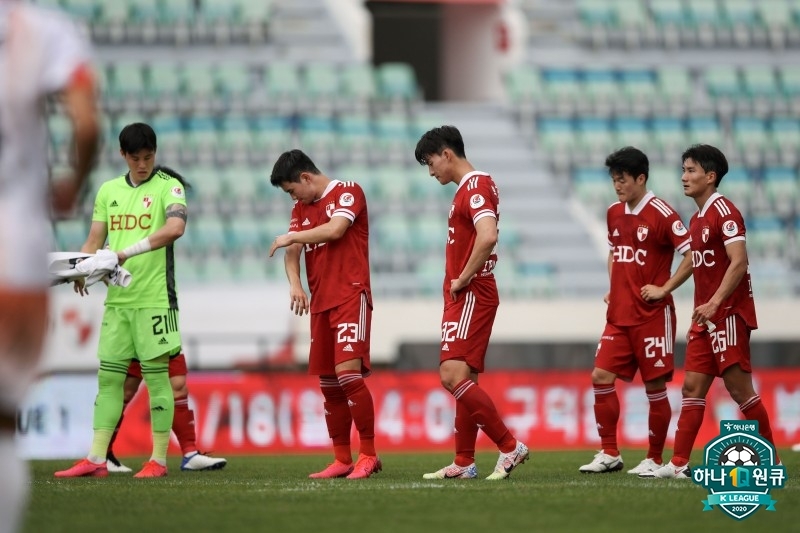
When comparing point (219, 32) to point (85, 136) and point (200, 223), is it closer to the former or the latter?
point (200, 223)

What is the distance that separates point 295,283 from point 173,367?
4.19 feet

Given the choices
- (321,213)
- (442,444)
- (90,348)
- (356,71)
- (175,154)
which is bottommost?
(442,444)

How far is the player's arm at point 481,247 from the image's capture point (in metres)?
8.02

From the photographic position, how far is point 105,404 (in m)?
8.69

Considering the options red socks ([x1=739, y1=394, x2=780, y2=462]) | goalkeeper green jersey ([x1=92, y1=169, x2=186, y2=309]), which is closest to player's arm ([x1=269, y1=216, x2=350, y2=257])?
goalkeeper green jersey ([x1=92, y1=169, x2=186, y2=309])

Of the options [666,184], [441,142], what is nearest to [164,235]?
[441,142]

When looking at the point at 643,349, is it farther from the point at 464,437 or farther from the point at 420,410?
the point at 420,410

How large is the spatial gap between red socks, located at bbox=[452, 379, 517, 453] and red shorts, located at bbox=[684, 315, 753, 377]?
132 centimetres

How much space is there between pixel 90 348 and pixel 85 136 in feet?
35.7

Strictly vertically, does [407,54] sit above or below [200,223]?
above

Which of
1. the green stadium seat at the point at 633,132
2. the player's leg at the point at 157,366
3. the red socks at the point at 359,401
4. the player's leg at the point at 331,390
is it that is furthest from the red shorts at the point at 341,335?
the green stadium seat at the point at 633,132

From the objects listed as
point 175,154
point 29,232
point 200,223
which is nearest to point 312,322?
point 29,232

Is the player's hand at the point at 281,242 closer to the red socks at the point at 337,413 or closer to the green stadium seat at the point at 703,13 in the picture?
the red socks at the point at 337,413

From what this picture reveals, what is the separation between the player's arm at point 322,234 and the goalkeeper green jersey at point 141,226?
955mm
